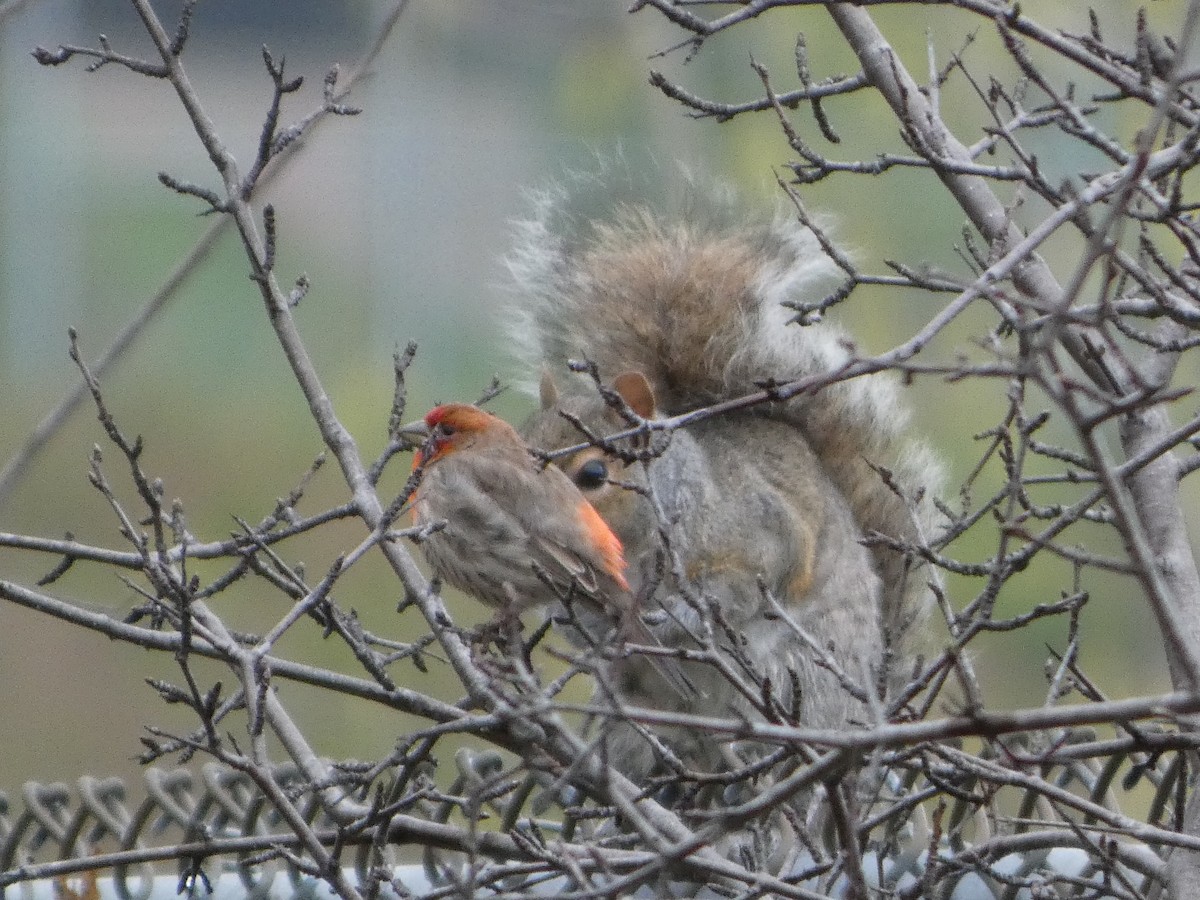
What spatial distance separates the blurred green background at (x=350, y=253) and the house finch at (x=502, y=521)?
119 inches

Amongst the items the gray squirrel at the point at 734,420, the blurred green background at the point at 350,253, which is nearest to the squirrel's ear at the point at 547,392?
the gray squirrel at the point at 734,420

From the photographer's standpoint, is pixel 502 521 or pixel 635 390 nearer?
pixel 502 521

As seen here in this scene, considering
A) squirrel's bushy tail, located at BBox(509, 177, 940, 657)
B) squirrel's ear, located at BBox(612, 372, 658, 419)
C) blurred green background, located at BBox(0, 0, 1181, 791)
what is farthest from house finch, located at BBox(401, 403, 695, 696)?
blurred green background, located at BBox(0, 0, 1181, 791)

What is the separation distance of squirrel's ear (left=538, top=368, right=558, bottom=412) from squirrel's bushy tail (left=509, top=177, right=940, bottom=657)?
26cm

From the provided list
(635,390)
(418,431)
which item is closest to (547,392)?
(635,390)

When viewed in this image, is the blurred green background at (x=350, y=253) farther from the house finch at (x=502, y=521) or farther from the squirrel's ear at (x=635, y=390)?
the house finch at (x=502, y=521)

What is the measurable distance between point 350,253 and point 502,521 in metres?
4.24

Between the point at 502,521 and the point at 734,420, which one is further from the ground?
the point at 734,420

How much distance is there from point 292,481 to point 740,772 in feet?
16.7

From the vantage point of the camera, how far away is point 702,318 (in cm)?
393

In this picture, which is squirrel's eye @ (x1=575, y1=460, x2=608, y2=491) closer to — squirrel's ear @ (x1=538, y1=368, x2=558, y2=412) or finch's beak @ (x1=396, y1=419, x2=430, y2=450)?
squirrel's ear @ (x1=538, y1=368, x2=558, y2=412)

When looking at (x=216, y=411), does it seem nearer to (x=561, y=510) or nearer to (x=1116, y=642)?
(x=1116, y=642)

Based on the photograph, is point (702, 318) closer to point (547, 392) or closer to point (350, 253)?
point (547, 392)

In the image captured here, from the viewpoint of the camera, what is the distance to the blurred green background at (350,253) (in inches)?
229
